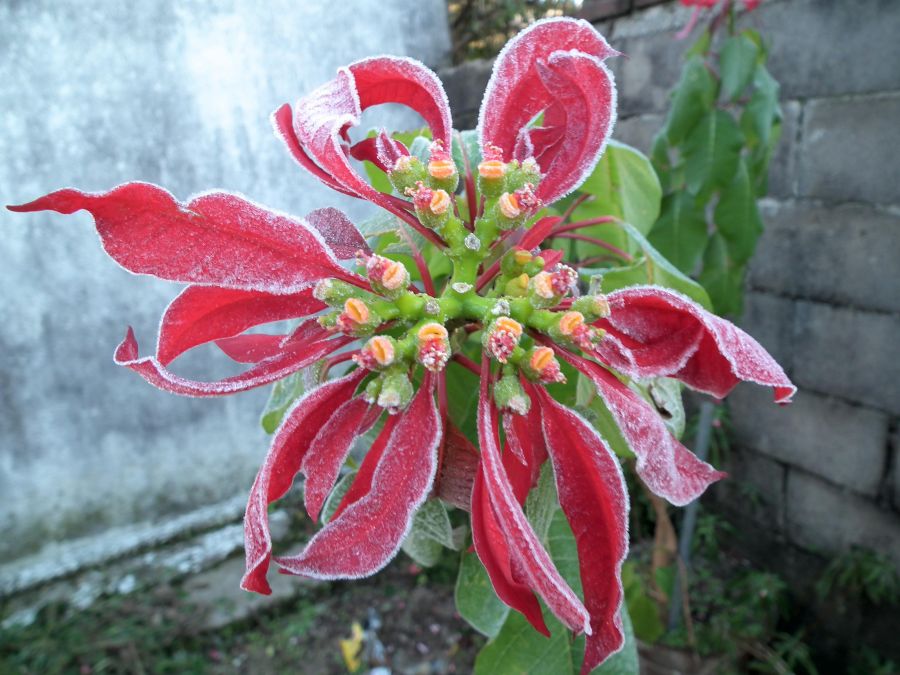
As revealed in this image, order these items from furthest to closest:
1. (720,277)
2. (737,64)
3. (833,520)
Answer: (833,520)
(720,277)
(737,64)

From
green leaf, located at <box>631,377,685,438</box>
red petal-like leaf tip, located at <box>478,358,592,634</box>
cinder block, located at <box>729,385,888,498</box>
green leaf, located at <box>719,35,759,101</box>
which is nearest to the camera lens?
red petal-like leaf tip, located at <box>478,358,592,634</box>

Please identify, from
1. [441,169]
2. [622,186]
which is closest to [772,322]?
[622,186]

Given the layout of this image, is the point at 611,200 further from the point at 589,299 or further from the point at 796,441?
the point at 796,441

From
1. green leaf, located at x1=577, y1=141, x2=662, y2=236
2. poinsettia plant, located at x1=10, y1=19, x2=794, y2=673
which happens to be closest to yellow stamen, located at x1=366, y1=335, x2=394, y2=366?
poinsettia plant, located at x1=10, y1=19, x2=794, y2=673

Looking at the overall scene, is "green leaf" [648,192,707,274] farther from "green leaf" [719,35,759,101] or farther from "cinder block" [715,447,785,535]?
"cinder block" [715,447,785,535]

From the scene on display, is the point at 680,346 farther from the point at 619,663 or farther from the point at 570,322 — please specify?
the point at 619,663

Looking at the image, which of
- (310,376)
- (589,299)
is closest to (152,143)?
(310,376)

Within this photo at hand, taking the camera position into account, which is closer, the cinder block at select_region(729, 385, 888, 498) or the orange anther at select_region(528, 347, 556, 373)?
the orange anther at select_region(528, 347, 556, 373)

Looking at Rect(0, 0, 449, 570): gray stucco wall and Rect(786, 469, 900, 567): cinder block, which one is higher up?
Rect(0, 0, 449, 570): gray stucco wall
